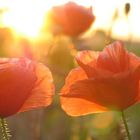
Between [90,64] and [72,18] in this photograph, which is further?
[72,18]

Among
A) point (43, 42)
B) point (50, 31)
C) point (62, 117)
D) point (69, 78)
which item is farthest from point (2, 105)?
point (62, 117)

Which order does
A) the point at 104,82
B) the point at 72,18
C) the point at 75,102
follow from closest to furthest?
1. the point at 104,82
2. the point at 75,102
3. the point at 72,18

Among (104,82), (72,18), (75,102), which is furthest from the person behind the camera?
(72,18)

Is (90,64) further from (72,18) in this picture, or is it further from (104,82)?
(72,18)

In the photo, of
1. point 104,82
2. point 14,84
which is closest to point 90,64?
point 104,82

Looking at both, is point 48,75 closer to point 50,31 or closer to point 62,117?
point 50,31

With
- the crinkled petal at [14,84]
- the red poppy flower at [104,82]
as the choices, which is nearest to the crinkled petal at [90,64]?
the red poppy flower at [104,82]

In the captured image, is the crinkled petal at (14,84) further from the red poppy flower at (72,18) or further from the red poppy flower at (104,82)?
the red poppy flower at (72,18)

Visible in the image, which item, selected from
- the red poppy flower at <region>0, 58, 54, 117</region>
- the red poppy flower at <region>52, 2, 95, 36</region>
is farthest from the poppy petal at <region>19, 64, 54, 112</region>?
the red poppy flower at <region>52, 2, 95, 36</region>
